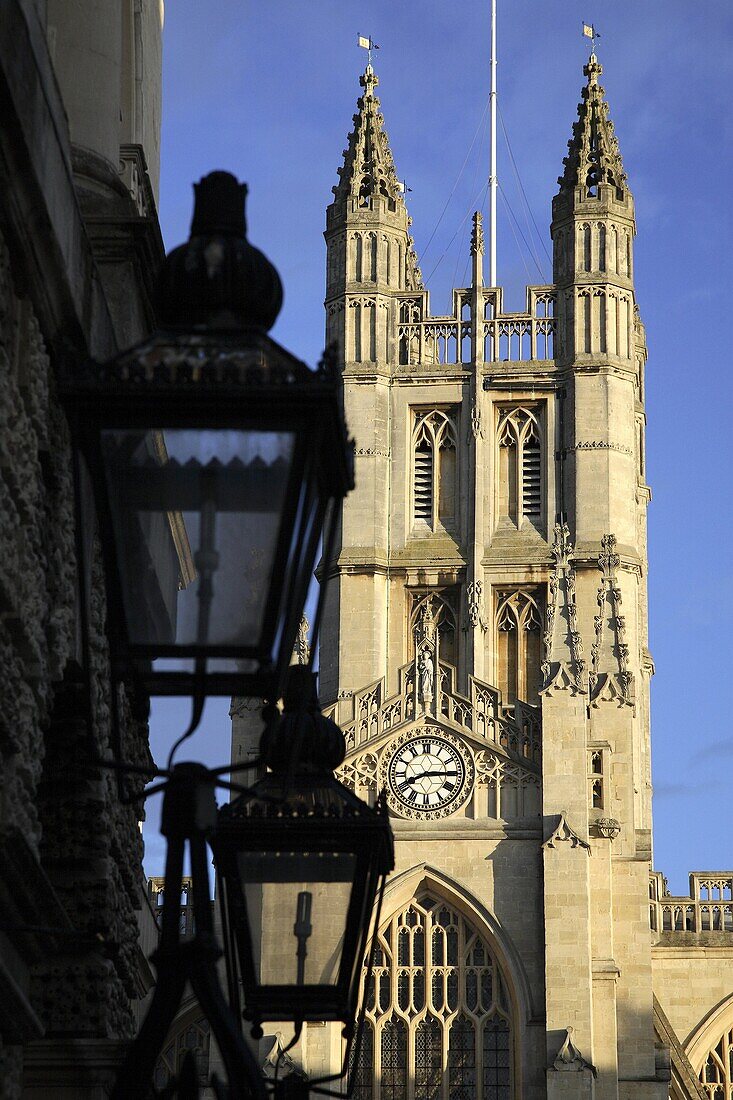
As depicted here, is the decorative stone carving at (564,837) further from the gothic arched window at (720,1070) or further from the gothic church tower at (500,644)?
the gothic arched window at (720,1070)

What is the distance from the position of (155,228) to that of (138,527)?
3970 millimetres

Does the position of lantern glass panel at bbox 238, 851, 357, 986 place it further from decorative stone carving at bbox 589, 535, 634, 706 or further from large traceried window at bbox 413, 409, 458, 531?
large traceried window at bbox 413, 409, 458, 531

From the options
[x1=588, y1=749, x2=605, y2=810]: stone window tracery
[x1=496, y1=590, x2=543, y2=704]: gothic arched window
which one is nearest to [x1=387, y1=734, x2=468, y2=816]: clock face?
[x1=588, y1=749, x2=605, y2=810]: stone window tracery

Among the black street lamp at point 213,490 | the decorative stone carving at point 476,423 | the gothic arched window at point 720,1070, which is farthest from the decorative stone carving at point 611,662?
the black street lamp at point 213,490

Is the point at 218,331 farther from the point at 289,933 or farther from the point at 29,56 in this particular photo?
the point at 289,933

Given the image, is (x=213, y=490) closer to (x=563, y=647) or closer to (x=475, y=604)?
(x=563, y=647)

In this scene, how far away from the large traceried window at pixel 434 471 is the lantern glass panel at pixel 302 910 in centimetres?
3956

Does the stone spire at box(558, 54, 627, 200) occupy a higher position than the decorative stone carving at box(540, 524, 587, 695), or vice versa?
the stone spire at box(558, 54, 627, 200)

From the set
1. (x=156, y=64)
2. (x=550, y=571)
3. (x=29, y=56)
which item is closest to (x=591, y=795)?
(x=550, y=571)

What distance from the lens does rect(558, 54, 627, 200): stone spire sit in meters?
47.8

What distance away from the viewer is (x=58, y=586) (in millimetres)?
6297

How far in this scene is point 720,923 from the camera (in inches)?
1638

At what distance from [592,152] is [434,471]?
8313mm

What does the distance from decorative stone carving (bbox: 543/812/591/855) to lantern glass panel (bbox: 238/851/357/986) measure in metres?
29.4
